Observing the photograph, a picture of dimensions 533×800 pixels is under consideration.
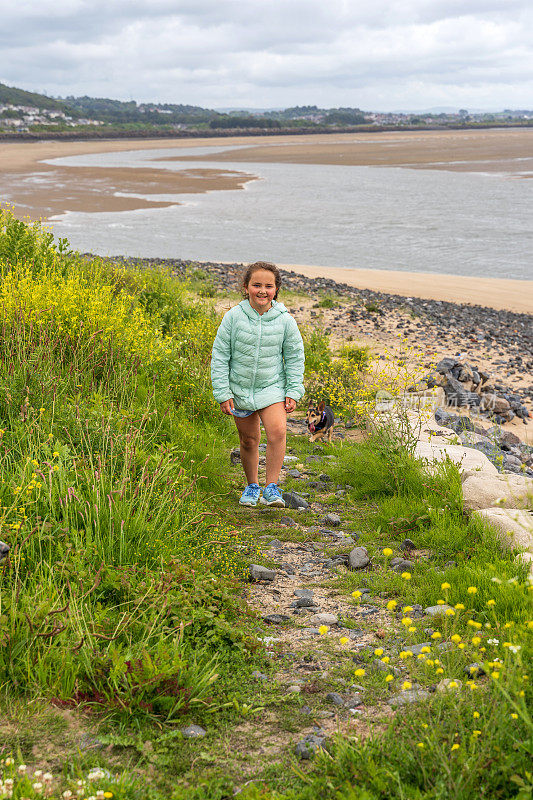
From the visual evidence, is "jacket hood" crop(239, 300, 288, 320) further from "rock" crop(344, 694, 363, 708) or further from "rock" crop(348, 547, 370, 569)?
"rock" crop(344, 694, 363, 708)

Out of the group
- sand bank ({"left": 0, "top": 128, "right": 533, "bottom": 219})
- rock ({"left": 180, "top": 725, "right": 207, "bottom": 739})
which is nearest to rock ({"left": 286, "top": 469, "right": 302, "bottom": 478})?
rock ({"left": 180, "top": 725, "right": 207, "bottom": 739})

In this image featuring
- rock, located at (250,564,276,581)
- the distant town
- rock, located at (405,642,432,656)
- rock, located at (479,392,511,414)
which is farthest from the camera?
the distant town

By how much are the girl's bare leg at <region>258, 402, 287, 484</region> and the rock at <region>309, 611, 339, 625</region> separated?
2.04 meters

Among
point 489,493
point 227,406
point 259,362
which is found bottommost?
point 489,493

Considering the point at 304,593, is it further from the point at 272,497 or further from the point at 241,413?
the point at 241,413

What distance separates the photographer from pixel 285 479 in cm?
712

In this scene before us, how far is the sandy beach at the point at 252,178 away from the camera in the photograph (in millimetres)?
21062

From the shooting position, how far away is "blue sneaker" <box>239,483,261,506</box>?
20.4 ft

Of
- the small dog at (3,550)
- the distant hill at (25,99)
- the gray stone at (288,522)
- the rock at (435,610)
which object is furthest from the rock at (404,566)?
the distant hill at (25,99)

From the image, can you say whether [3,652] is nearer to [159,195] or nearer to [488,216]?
[488,216]

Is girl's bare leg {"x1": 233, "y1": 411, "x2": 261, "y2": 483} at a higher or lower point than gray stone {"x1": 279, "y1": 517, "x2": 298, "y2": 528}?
higher

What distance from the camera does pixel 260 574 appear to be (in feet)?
15.8

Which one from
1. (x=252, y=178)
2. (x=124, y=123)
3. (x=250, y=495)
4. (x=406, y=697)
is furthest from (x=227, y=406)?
(x=124, y=123)

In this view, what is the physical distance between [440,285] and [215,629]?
18903 millimetres
